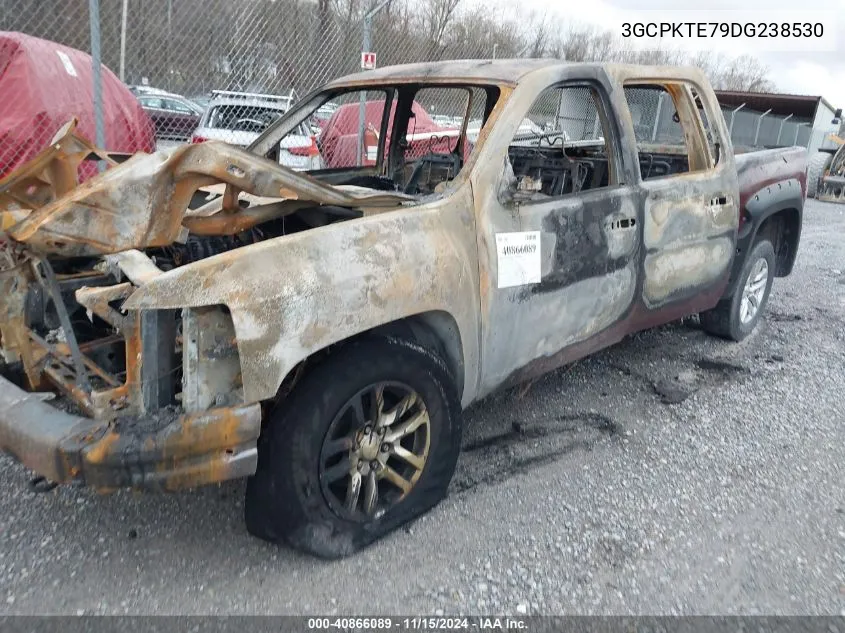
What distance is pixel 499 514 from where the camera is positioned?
9.36 feet

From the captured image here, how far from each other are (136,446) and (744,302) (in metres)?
4.40

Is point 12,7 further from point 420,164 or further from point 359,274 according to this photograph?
point 359,274

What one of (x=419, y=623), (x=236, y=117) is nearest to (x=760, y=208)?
(x=419, y=623)

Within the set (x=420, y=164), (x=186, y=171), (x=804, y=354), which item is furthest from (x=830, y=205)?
(x=186, y=171)

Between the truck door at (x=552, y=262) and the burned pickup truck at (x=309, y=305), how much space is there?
11 mm

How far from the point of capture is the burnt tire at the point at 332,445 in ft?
7.55

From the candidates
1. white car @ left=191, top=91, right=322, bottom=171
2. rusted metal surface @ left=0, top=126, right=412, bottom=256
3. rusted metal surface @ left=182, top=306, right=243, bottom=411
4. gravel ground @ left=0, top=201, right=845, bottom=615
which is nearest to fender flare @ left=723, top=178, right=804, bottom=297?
gravel ground @ left=0, top=201, right=845, bottom=615

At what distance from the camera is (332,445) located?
95.2 inches

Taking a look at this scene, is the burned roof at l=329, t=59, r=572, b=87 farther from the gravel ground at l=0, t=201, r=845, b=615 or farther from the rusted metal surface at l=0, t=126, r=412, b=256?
the gravel ground at l=0, t=201, r=845, b=615

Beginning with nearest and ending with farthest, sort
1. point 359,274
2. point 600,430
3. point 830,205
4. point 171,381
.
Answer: point 171,381 < point 359,274 < point 600,430 < point 830,205

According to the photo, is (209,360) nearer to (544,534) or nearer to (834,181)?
(544,534)

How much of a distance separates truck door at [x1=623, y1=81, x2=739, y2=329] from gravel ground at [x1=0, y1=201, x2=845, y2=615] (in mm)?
662

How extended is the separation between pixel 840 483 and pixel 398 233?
2.46 metres

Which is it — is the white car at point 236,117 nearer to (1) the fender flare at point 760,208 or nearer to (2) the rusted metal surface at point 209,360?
(1) the fender flare at point 760,208
